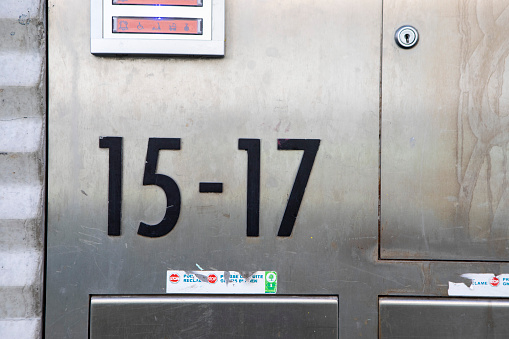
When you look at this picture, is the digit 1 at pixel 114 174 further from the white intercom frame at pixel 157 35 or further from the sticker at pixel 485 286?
the sticker at pixel 485 286

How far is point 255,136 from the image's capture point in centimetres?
149

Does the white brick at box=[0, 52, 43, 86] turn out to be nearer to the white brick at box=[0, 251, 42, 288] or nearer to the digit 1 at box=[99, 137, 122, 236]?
the digit 1 at box=[99, 137, 122, 236]

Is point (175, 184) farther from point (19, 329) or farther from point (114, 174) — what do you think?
point (19, 329)

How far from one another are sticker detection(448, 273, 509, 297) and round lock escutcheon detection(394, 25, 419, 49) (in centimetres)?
79

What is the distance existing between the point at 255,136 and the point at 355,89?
0.37m

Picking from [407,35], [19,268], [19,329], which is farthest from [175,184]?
[407,35]

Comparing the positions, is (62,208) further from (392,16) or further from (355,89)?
(392,16)

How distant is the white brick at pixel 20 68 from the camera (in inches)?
57.1

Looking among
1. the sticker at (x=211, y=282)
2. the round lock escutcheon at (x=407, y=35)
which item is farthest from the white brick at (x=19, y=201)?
the round lock escutcheon at (x=407, y=35)

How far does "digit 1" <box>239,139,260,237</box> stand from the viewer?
1491mm

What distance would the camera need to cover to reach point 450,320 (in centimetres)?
149

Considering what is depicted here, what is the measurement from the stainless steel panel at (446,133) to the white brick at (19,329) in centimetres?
118

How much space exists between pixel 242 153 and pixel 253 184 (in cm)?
11

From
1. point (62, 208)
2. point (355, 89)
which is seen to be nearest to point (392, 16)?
point (355, 89)
